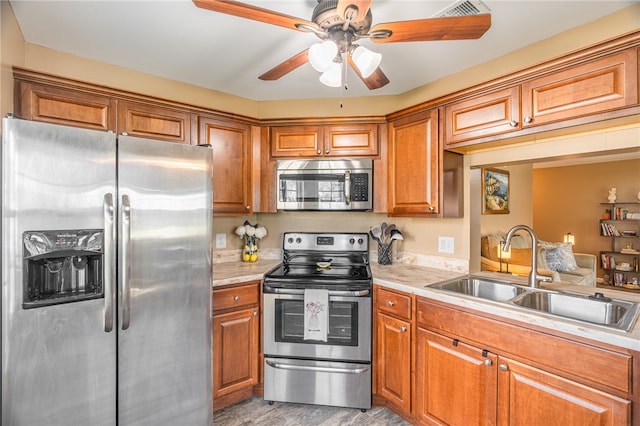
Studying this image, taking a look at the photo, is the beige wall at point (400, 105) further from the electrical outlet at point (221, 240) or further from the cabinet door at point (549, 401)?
the cabinet door at point (549, 401)

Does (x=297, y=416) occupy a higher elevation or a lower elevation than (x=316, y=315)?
lower

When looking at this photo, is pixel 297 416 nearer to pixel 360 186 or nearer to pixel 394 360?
pixel 394 360

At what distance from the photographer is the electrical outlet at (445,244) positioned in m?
2.40

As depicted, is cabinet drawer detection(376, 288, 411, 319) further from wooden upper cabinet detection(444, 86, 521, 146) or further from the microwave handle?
wooden upper cabinet detection(444, 86, 521, 146)

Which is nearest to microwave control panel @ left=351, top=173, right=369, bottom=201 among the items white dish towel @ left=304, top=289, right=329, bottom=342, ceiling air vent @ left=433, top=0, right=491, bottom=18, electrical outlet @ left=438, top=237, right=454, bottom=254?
electrical outlet @ left=438, top=237, right=454, bottom=254

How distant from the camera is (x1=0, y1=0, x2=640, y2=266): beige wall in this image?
1.62 meters

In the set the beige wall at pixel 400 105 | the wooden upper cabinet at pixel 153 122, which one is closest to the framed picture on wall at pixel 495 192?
the beige wall at pixel 400 105

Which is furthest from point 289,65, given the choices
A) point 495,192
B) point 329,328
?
point 495,192

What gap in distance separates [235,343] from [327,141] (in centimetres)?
169

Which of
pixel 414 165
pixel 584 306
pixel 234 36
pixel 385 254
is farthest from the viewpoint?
pixel 385 254

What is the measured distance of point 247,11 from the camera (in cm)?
112

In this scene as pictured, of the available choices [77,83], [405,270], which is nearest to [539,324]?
[405,270]

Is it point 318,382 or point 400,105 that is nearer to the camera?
point 318,382

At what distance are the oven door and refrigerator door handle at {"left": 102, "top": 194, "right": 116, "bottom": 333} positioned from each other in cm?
96
